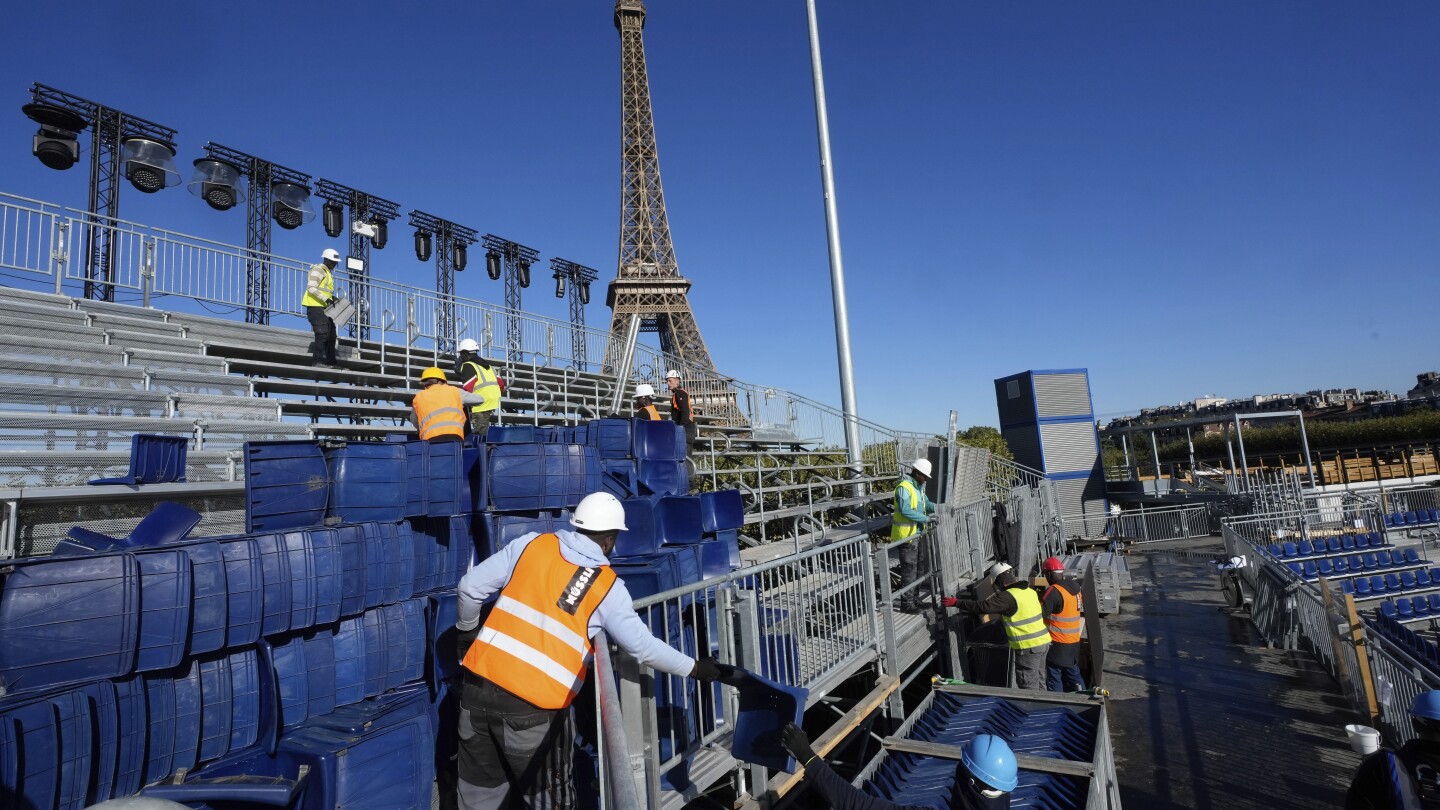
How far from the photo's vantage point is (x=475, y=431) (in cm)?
722

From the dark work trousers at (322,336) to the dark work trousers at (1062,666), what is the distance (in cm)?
999

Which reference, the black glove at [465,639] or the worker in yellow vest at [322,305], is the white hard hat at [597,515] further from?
the worker in yellow vest at [322,305]

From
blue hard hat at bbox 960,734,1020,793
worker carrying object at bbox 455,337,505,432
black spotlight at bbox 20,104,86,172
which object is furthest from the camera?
black spotlight at bbox 20,104,86,172

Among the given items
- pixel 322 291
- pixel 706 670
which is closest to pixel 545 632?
pixel 706 670

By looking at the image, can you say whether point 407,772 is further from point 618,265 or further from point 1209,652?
point 618,265

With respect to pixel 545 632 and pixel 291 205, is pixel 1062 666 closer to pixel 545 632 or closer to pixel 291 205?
pixel 545 632

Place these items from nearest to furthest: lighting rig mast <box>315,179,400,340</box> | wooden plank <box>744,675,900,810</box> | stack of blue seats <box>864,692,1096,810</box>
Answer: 1. stack of blue seats <box>864,692,1096,810</box>
2. wooden plank <box>744,675,900,810</box>
3. lighting rig mast <box>315,179,400,340</box>

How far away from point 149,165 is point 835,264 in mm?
12237

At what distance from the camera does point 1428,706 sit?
3.61 meters

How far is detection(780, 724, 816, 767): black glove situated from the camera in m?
2.95

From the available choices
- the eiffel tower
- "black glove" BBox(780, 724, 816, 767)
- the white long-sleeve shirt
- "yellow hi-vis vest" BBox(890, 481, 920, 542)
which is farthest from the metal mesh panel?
the eiffel tower

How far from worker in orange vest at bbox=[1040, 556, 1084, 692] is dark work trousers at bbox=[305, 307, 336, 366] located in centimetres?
Answer: 977

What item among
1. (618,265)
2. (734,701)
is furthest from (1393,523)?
(618,265)

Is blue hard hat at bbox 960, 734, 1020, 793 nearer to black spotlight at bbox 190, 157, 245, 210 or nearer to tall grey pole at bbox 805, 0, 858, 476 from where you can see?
tall grey pole at bbox 805, 0, 858, 476
